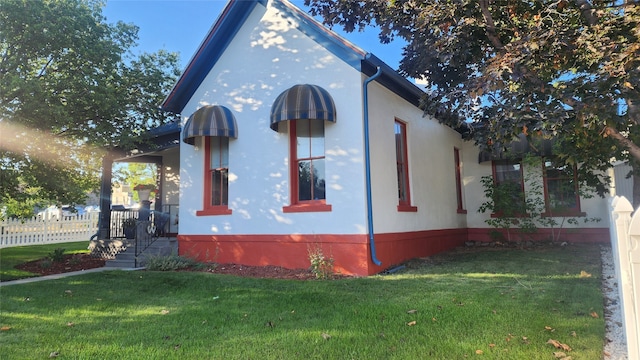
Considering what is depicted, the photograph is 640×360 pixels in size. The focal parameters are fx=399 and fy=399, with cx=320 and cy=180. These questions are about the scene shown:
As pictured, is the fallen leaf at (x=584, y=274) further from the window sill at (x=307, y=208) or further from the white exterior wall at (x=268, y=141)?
the window sill at (x=307, y=208)

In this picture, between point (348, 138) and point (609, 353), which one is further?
point (348, 138)

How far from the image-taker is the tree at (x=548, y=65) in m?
5.27

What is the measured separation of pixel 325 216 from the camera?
8.48 m

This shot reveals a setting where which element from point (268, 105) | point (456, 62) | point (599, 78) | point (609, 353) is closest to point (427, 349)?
point (609, 353)

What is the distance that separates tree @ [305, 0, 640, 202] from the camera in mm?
5266

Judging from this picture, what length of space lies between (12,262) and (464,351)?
43.1ft

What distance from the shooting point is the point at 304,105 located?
8.21 metres

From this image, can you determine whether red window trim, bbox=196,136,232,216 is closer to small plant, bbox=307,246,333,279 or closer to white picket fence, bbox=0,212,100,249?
small plant, bbox=307,246,333,279

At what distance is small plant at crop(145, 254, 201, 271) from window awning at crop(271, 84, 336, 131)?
4.05 metres

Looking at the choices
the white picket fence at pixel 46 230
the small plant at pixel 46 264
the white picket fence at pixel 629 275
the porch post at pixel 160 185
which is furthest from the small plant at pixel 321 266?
the white picket fence at pixel 46 230

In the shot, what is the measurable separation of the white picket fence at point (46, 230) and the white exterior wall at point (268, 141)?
978 cm

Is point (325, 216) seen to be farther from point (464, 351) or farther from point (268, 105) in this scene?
point (464, 351)

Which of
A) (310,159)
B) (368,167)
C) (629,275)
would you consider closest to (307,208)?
(310,159)

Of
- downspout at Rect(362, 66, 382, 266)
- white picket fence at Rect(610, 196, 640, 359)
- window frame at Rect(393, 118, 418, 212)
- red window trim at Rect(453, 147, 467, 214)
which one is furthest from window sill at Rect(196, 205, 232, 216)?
red window trim at Rect(453, 147, 467, 214)
